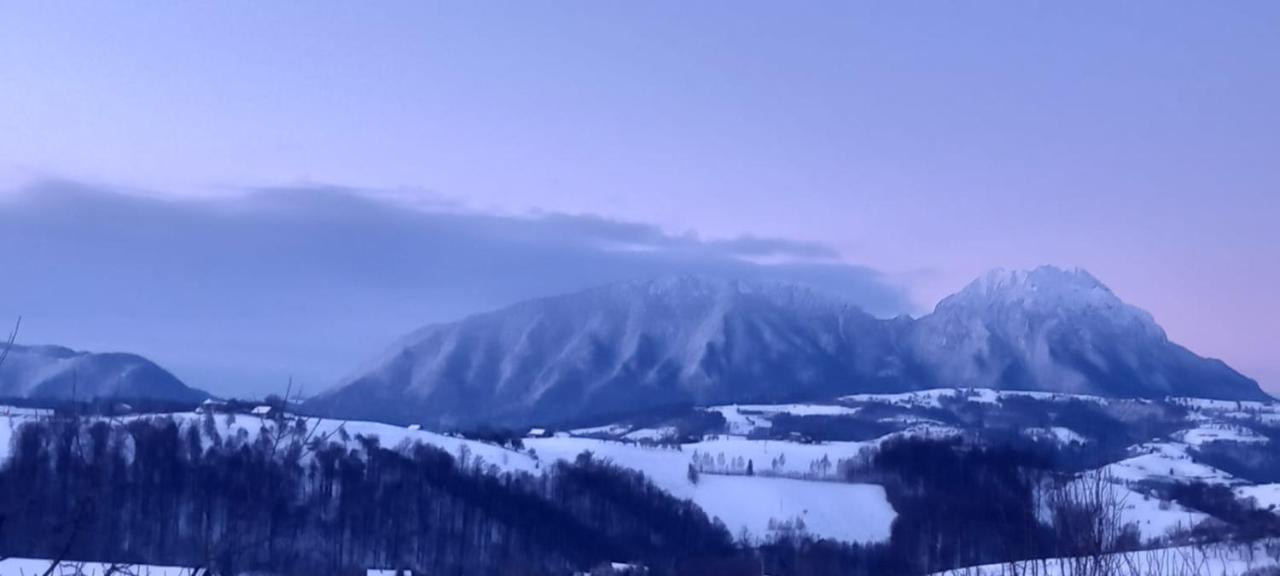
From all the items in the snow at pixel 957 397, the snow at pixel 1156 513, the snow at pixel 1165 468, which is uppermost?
the snow at pixel 957 397

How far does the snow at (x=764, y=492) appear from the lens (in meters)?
75.0

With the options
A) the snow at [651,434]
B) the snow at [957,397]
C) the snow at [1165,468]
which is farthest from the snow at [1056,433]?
the snow at [957,397]

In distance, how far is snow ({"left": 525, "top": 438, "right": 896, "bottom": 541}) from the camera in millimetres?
75000

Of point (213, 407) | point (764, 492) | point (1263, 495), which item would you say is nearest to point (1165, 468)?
point (1263, 495)

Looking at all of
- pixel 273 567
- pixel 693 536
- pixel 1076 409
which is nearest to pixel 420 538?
pixel 693 536

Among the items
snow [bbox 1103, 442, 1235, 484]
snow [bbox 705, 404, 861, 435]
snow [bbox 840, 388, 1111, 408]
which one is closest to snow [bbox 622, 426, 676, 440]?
snow [bbox 705, 404, 861, 435]

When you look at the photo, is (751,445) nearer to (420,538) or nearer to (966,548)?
(420,538)

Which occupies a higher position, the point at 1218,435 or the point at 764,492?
the point at 1218,435

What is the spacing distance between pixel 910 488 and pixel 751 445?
36127 millimetres

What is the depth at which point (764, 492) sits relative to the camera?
8525 centimetres

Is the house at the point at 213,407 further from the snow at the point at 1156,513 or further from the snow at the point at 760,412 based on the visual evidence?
the snow at the point at 760,412

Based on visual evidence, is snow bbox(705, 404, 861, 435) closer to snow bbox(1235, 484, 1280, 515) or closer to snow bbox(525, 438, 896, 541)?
snow bbox(525, 438, 896, 541)

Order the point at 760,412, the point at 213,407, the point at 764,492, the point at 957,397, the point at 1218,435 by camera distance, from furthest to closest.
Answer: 1. the point at 957,397
2. the point at 760,412
3. the point at 1218,435
4. the point at 764,492
5. the point at 213,407

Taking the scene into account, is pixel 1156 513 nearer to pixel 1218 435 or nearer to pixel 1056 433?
pixel 1056 433
